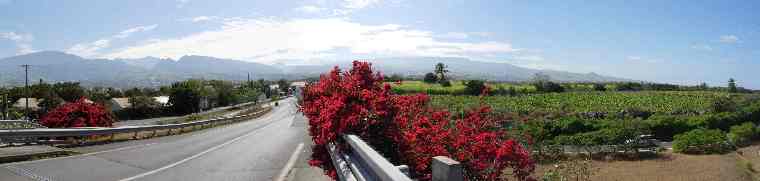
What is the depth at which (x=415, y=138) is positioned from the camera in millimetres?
7016

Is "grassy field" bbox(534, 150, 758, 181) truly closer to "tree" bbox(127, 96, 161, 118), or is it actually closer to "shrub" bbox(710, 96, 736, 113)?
"shrub" bbox(710, 96, 736, 113)

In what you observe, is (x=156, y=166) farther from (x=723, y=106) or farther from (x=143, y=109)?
(x=723, y=106)

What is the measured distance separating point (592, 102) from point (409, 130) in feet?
351

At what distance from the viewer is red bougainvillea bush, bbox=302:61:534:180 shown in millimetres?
6637

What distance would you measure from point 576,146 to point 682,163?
25.2ft

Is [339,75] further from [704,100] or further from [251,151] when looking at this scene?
[704,100]

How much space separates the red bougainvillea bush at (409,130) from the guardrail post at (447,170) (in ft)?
7.51

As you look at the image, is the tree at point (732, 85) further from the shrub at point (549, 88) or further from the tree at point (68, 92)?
the tree at point (68, 92)

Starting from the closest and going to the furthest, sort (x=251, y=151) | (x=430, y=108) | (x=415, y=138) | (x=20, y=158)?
1. (x=415, y=138)
2. (x=430, y=108)
3. (x=20, y=158)
4. (x=251, y=151)

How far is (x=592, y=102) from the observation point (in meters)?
107

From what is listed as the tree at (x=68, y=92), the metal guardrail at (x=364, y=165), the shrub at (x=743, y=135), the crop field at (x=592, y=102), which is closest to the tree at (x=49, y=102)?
the tree at (x=68, y=92)

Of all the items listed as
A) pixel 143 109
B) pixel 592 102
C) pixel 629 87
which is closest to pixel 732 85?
pixel 629 87

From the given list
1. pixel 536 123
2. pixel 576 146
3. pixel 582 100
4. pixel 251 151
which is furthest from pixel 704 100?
pixel 251 151

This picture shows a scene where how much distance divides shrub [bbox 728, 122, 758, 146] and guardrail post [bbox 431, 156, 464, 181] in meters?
61.4
